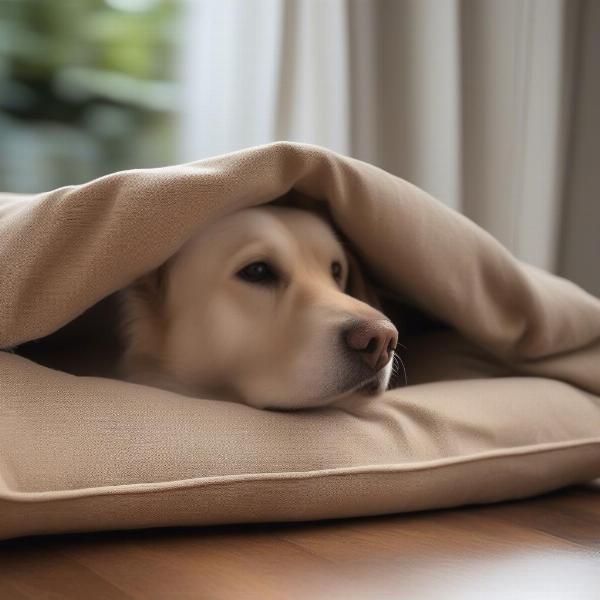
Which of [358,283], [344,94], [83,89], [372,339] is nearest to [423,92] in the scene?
[344,94]

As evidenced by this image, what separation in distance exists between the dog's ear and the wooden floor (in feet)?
1.59

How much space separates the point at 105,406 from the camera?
4.01ft

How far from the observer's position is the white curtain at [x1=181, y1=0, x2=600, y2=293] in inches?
102

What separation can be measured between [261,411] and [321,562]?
0.27m

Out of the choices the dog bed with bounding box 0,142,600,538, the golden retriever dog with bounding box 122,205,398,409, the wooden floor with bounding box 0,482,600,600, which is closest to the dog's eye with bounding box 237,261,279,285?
the golden retriever dog with bounding box 122,205,398,409

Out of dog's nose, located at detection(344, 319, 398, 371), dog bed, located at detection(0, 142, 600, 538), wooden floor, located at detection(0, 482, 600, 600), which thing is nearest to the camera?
wooden floor, located at detection(0, 482, 600, 600)

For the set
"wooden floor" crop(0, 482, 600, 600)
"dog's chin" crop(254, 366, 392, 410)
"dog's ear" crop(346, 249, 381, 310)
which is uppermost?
"dog's ear" crop(346, 249, 381, 310)

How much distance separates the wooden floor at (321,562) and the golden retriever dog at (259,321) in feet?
0.73

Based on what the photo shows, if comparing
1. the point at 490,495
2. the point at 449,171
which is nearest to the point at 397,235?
the point at 490,495

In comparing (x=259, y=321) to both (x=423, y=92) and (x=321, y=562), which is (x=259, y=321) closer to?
(x=321, y=562)

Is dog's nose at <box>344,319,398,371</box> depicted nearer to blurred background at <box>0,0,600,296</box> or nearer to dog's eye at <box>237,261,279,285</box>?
dog's eye at <box>237,261,279,285</box>

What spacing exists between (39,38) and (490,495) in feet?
5.74

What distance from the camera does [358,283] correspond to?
1.72 m

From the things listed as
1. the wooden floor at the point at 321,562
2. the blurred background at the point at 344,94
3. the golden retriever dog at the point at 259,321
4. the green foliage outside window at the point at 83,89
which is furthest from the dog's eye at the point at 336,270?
the green foliage outside window at the point at 83,89
